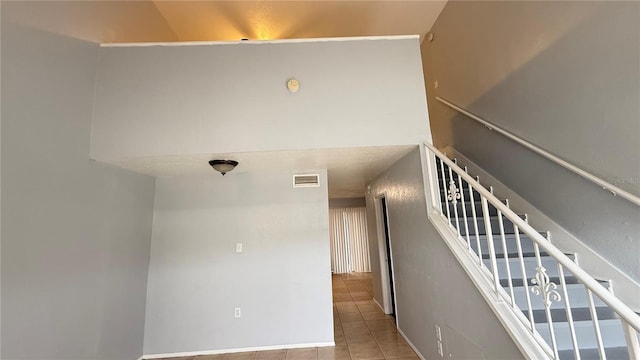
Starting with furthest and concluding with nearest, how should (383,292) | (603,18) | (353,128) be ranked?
1. (383,292)
2. (353,128)
3. (603,18)

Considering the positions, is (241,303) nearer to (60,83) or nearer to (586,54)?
(60,83)

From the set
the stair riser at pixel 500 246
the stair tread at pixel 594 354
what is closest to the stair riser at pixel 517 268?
the stair riser at pixel 500 246

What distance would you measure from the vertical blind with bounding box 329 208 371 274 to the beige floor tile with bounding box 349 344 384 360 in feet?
19.4

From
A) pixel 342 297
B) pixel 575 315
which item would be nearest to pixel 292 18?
pixel 575 315

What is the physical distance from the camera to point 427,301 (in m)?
2.82

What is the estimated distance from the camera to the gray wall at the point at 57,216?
6.15ft

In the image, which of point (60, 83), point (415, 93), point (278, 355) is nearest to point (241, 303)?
point (278, 355)

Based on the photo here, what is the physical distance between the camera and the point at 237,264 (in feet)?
12.2

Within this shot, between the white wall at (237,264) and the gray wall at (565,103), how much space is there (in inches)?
92.3

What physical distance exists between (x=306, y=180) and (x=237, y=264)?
144cm

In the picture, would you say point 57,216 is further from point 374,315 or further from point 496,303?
point 374,315

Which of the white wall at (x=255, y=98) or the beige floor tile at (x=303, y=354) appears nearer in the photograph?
the white wall at (x=255, y=98)

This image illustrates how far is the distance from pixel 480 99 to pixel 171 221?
4453mm

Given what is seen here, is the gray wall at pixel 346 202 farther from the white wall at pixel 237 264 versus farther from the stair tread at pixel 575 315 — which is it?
the stair tread at pixel 575 315
